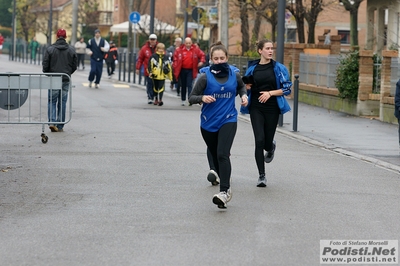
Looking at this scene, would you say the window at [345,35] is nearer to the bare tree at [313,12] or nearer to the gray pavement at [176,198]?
the bare tree at [313,12]

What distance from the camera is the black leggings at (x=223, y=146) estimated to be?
382 inches

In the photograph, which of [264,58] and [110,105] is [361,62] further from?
[264,58]

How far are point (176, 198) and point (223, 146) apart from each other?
778 mm

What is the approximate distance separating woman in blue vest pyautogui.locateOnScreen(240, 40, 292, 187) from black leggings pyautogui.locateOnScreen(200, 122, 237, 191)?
2.99 feet

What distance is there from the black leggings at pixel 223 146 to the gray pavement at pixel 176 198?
32 centimetres

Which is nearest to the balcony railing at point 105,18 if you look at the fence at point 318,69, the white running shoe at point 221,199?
the fence at point 318,69

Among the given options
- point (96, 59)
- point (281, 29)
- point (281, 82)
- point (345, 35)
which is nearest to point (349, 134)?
point (281, 29)

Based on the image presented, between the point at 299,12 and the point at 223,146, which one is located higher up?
the point at 299,12

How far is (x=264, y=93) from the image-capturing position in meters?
11.0

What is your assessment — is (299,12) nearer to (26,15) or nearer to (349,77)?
(349,77)

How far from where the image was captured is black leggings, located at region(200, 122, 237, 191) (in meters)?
9.70

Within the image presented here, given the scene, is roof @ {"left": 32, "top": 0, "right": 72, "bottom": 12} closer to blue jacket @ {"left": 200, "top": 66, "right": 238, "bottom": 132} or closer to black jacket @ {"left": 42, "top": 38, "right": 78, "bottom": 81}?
black jacket @ {"left": 42, "top": 38, "right": 78, "bottom": 81}

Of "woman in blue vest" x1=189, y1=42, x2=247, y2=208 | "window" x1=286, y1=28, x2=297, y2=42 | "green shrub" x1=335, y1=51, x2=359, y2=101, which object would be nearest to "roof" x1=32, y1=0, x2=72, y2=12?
"window" x1=286, y1=28, x2=297, y2=42

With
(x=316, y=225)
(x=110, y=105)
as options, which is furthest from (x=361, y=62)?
(x=316, y=225)
